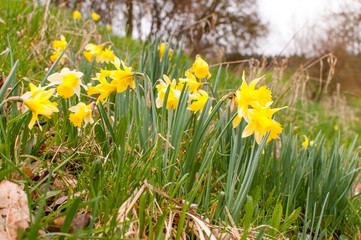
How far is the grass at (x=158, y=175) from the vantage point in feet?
2.91

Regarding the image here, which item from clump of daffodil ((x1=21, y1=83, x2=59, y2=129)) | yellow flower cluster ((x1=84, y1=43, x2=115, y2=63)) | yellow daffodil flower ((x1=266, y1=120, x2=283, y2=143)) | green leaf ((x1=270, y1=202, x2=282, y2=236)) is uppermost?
yellow flower cluster ((x1=84, y1=43, x2=115, y2=63))

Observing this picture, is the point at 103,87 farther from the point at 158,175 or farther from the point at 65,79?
the point at 158,175

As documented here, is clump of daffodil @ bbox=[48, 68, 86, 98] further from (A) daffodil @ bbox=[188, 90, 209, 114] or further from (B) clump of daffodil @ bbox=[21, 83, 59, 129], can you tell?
(A) daffodil @ bbox=[188, 90, 209, 114]

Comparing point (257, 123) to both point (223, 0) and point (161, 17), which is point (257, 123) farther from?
point (223, 0)

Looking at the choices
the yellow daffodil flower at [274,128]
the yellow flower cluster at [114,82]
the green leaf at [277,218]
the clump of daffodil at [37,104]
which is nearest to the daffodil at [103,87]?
the yellow flower cluster at [114,82]

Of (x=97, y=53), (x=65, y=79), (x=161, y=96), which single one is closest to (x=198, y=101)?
(x=161, y=96)

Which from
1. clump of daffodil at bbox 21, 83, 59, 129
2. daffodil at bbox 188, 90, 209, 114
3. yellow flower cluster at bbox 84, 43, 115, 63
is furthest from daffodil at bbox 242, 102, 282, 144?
yellow flower cluster at bbox 84, 43, 115, 63

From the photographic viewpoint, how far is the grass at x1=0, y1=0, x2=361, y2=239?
89 cm

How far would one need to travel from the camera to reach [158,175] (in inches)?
41.1

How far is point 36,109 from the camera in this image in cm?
98

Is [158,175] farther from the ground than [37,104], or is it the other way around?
[37,104]

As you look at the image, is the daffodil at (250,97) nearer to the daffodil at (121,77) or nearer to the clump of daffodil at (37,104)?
the daffodil at (121,77)

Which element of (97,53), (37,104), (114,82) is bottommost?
(37,104)

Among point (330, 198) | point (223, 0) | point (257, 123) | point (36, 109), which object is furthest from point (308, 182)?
point (223, 0)
